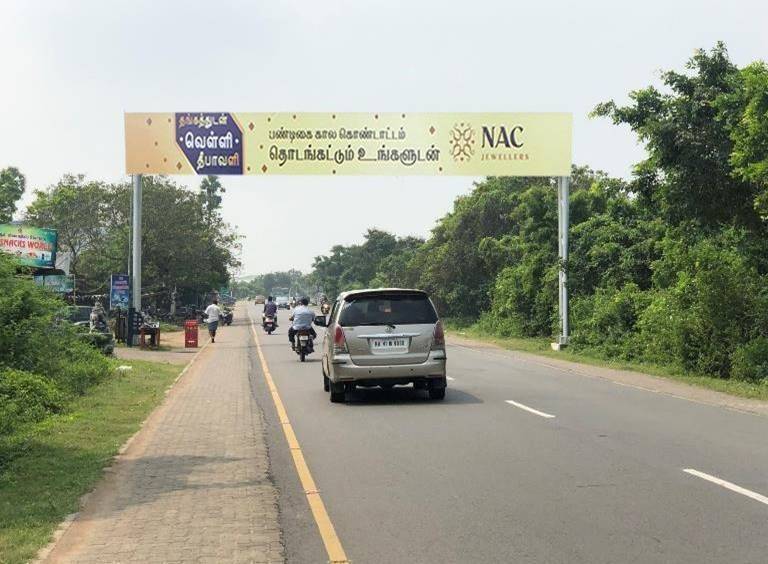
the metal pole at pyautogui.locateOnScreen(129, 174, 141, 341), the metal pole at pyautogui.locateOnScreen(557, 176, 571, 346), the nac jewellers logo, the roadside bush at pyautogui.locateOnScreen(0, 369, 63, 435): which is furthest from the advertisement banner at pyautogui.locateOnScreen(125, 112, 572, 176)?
the roadside bush at pyautogui.locateOnScreen(0, 369, 63, 435)

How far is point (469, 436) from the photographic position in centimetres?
1045

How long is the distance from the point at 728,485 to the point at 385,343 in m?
7.04

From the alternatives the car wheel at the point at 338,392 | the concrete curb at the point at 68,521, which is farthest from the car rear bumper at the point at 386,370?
the concrete curb at the point at 68,521

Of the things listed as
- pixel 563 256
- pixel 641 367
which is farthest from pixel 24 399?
pixel 563 256

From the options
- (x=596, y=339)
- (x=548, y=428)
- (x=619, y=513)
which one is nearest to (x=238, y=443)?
(x=548, y=428)

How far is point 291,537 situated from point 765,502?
388cm

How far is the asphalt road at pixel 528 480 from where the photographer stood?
5.76 meters

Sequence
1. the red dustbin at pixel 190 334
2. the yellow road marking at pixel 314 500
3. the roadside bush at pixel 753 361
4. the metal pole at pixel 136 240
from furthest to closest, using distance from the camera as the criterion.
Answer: the red dustbin at pixel 190 334 < the metal pole at pixel 136 240 < the roadside bush at pixel 753 361 < the yellow road marking at pixel 314 500

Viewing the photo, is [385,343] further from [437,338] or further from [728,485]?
[728,485]

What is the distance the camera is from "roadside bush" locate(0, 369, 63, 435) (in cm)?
1089

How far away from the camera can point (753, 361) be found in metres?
17.7

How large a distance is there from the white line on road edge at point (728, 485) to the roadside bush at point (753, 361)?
10.4m

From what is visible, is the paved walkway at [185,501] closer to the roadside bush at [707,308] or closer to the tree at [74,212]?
the roadside bush at [707,308]

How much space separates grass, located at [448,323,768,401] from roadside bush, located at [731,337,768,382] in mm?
241
